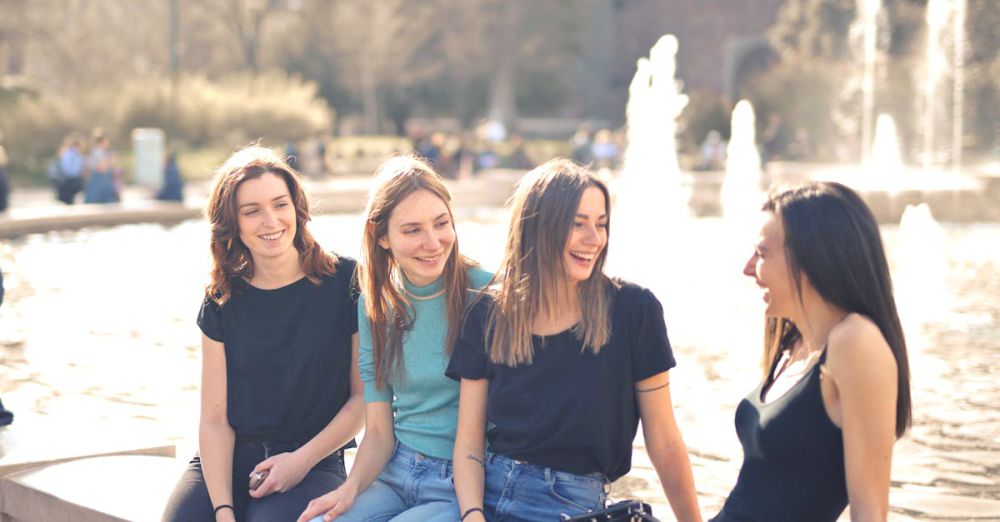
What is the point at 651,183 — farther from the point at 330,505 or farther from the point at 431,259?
the point at 330,505

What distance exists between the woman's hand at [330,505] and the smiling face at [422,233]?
0.64m

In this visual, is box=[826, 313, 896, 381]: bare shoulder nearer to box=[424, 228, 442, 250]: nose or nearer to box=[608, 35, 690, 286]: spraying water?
box=[424, 228, 442, 250]: nose

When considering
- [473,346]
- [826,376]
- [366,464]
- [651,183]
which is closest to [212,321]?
[366,464]

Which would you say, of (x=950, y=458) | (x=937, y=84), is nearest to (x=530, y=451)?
(x=950, y=458)

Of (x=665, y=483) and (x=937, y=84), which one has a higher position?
(x=937, y=84)

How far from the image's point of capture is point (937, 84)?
1367 inches

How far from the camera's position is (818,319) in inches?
116

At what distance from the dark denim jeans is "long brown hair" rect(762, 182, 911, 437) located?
5.39 ft

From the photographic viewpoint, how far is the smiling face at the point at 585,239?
10.6 feet

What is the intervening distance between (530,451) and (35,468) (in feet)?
7.27

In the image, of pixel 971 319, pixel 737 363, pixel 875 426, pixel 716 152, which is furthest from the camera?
pixel 716 152

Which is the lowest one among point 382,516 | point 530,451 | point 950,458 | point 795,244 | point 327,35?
point 950,458

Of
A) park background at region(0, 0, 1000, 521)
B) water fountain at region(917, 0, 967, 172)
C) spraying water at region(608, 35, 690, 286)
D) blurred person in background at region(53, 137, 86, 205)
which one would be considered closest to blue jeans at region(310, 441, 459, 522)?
park background at region(0, 0, 1000, 521)

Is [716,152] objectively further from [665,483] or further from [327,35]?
[665,483]
